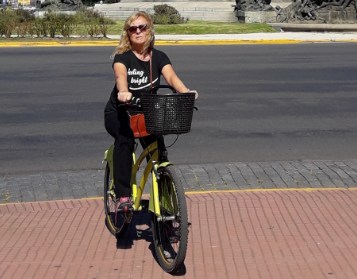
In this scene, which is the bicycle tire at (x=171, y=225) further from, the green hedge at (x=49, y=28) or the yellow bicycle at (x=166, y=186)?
the green hedge at (x=49, y=28)

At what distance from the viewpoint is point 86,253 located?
632 centimetres

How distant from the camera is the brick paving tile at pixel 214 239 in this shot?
591 cm

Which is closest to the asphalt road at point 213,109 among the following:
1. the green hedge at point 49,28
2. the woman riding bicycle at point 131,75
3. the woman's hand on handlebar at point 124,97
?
the woman riding bicycle at point 131,75

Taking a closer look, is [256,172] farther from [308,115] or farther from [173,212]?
[308,115]

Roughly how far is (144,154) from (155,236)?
60 centimetres

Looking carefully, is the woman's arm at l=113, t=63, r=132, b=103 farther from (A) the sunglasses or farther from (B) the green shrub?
(B) the green shrub

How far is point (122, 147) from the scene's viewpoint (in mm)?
6309

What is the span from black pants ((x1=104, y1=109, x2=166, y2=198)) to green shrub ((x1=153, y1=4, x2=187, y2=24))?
1202 inches

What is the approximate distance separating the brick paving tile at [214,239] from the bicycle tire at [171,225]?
0.11 m

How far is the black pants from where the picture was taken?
6262 mm

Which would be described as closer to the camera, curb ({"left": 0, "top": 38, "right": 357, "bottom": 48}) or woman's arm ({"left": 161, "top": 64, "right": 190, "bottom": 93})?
woman's arm ({"left": 161, "top": 64, "right": 190, "bottom": 93})

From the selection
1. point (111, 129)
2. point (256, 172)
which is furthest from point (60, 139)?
point (111, 129)

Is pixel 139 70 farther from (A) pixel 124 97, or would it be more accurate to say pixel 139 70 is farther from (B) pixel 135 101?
(A) pixel 124 97

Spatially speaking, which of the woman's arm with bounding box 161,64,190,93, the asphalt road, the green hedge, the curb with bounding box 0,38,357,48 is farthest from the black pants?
the green hedge
